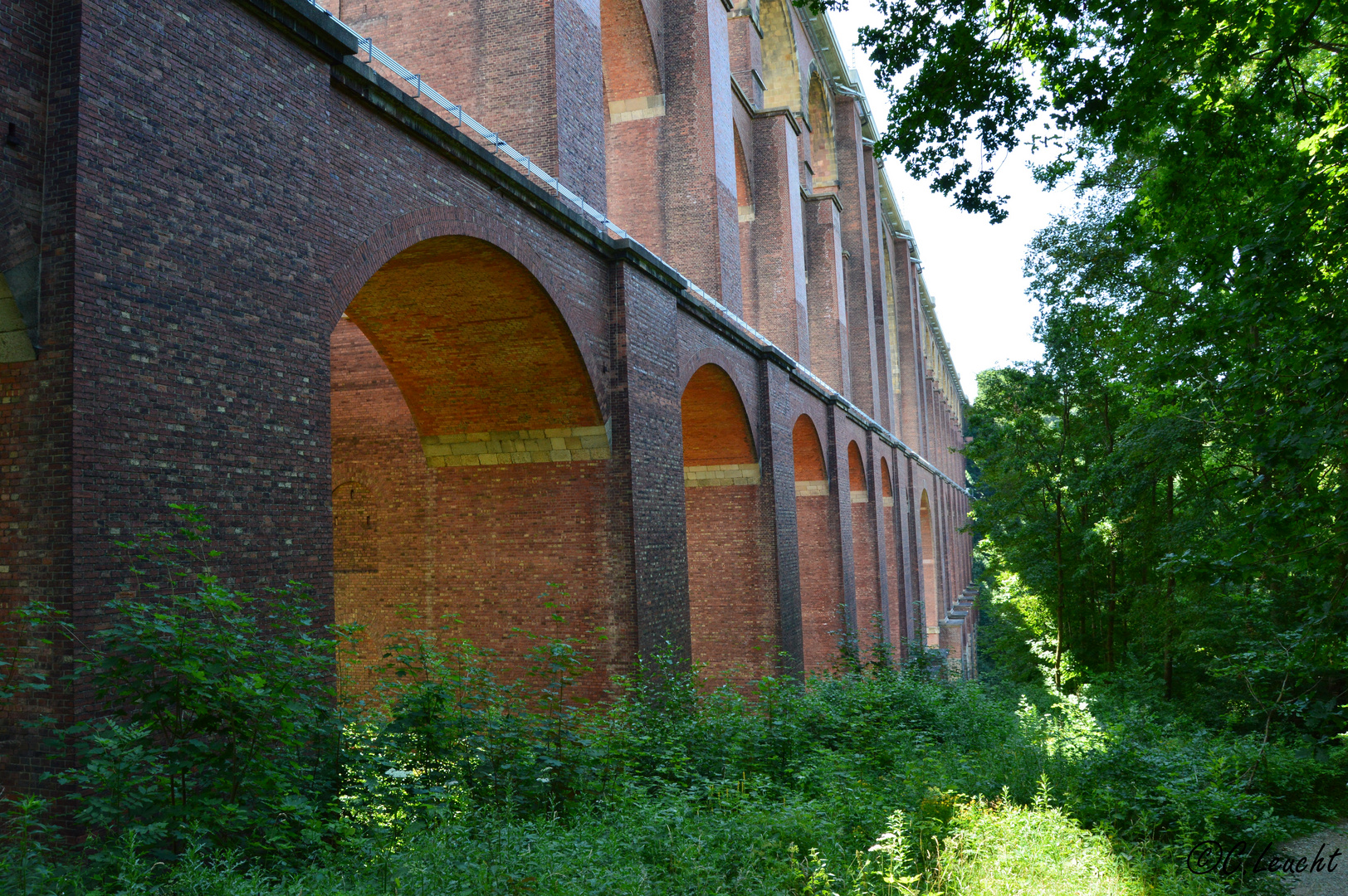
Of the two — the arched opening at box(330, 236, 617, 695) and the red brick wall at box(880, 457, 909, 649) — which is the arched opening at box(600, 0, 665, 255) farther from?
the red brick wall at box(880, 457, 909, 649)

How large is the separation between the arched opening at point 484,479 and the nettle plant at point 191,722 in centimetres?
416

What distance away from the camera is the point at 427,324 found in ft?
28.5

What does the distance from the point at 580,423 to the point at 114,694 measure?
19.9 ft

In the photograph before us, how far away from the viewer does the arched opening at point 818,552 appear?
759 inches

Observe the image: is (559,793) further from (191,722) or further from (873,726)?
(873,726)

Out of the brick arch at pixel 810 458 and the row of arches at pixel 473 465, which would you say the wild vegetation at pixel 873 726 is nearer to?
the row of arches at pixel 473 465

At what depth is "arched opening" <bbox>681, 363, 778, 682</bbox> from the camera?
14688 millimetres

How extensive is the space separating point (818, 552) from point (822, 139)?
16.3 meters

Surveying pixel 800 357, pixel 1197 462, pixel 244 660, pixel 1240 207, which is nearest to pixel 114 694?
pixel 244 660

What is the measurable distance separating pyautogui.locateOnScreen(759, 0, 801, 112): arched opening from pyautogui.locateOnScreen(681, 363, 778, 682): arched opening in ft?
45.4

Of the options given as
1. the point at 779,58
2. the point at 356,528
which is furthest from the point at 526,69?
the point at 779,58

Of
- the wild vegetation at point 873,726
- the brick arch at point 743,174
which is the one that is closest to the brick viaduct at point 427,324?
the brick arch at point 743,174

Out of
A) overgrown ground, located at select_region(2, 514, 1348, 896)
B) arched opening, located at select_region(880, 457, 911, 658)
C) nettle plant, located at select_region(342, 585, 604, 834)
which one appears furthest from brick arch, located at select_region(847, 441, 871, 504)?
nettle plant, located at select_region(342, 585, 604, 834)

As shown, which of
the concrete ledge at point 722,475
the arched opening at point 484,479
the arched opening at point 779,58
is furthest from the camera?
the arched opening at point 779,58
